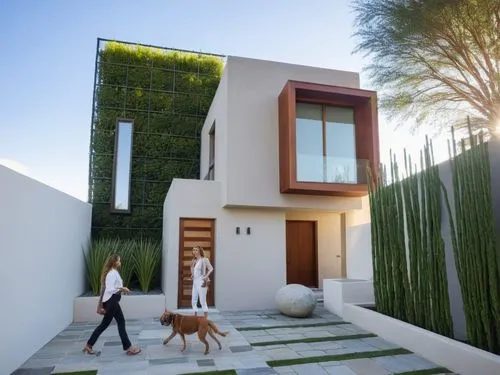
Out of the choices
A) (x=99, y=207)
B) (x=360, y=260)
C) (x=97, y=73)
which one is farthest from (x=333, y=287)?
(x=97, y=73)

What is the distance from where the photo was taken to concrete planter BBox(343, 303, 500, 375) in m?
4.49

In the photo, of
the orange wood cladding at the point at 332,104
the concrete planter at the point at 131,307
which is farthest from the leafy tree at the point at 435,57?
the concrete planter at the point at 131,307

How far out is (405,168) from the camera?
22.0ft

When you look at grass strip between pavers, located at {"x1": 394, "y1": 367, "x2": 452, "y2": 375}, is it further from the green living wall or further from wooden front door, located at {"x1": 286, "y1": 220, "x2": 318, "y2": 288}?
the green living wall

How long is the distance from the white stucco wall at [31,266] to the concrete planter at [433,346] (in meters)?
5.62

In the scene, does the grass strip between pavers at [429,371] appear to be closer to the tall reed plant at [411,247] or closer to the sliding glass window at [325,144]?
the tall reed plant at [411,247]

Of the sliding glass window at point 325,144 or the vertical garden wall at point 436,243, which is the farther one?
the sliding glass window at point 325,144

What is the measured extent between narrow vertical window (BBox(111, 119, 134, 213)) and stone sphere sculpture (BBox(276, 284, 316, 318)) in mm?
6754

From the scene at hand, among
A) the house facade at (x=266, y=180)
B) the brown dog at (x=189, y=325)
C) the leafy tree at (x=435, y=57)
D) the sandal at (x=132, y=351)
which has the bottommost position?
→ the sandal at (x=132, y=351)

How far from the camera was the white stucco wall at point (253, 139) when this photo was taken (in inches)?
373

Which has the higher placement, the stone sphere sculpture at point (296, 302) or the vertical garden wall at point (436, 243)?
the vertical garden wall at point (436, 243)

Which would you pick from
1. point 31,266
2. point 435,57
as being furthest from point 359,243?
point 31,266

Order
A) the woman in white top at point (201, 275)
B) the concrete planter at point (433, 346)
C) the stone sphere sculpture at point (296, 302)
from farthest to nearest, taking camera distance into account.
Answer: the stone sphere sculpture at point (296, 302) → the woman in white top at point (201, 275) → the concrete planter at point (433, 346)

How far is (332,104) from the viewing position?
33.9 feet
